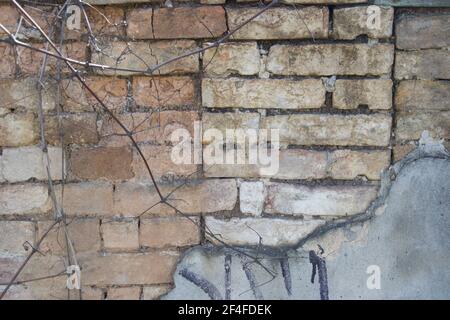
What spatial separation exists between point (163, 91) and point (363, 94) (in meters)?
0.71

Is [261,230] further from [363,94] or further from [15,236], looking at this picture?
[15,236]

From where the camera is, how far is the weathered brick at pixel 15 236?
1.98m

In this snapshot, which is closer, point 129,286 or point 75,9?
point 75,9

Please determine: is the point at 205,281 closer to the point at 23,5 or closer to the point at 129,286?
the point at 129,286

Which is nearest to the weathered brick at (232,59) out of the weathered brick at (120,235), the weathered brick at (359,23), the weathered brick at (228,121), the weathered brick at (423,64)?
the weathered brick at (228,121)

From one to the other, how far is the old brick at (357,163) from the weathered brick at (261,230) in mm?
205

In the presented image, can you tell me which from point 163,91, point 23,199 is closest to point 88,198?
point 23,199

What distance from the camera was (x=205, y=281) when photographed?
6.50 feet

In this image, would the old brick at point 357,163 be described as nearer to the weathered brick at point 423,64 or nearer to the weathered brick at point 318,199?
the weathered brick at point 318,199

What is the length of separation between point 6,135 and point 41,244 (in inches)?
16.5

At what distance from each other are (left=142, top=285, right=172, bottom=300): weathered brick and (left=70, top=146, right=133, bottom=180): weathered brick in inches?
16.9

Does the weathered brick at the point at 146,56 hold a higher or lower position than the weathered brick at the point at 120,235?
higher

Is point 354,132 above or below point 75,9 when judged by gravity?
below

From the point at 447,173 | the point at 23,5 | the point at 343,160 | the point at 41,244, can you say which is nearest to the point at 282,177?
the point at 343,160
